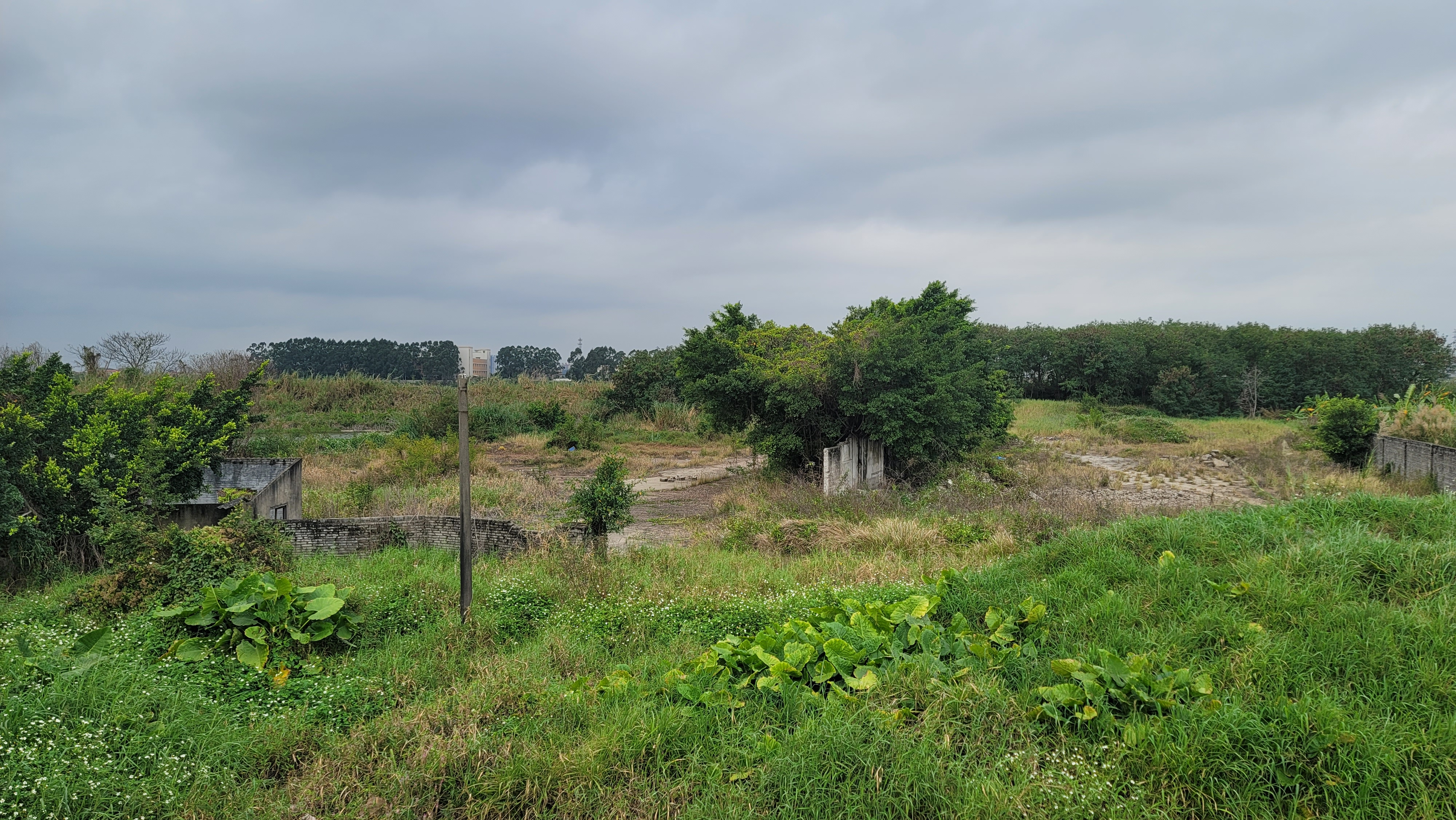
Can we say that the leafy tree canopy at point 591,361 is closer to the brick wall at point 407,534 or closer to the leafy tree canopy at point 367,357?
the leafy tree canopy at point 367,357

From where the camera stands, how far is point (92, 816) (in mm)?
2811

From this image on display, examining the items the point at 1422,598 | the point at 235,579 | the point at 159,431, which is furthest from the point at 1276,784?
the point at 159,431

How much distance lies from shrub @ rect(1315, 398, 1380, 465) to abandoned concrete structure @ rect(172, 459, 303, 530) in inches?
771

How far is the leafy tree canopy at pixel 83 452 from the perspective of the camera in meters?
6.30

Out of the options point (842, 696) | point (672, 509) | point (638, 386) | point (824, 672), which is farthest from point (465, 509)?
point (638, 386)

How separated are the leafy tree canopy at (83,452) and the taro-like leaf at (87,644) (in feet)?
6.42

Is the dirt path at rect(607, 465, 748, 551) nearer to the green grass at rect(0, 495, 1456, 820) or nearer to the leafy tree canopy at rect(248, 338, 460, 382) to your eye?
the green grass at rect(0, 495, 1456, 820)

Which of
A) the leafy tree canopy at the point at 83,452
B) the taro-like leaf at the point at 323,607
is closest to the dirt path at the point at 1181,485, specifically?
the taro-like leaf at the point at 323,607

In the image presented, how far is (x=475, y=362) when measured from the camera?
5.35m

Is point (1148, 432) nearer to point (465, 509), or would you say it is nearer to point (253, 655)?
point (465, 509)

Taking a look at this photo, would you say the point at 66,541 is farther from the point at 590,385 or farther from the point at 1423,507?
the point at 590,385

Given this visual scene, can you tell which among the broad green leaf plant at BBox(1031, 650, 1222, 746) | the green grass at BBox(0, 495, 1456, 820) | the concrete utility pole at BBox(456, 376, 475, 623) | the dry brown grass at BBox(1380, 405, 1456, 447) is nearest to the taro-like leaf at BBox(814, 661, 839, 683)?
the green grass at BBox(0, 495, 1456, 820)

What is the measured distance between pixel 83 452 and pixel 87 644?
369cm

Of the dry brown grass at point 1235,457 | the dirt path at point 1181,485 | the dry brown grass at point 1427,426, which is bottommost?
the dirt path at point 1181,485
